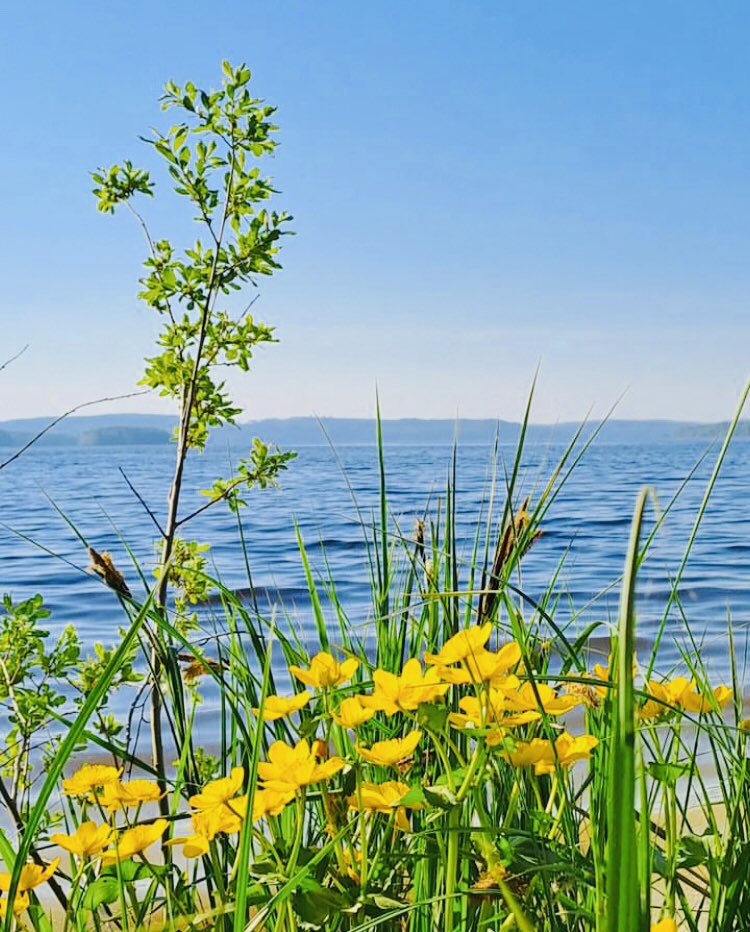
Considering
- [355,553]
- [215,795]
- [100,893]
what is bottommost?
[355,553]

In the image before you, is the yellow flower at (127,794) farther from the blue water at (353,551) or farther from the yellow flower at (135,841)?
the blue water at (353,551)

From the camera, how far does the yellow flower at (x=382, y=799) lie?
95cm

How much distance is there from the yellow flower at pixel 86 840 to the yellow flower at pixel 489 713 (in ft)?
1.17

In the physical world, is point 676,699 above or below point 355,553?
above

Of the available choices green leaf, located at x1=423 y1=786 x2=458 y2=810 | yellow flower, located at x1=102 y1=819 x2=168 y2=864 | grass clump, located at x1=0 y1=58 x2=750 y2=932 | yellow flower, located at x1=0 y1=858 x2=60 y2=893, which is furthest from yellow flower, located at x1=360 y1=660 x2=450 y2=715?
yellow flower, located at x1=0 y1=858 x2=60 y2=893

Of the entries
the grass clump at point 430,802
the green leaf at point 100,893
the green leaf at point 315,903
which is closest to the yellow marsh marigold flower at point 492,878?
the grass clump at point 430,802

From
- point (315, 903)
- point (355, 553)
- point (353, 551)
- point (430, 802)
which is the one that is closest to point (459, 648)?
point (430, 802)

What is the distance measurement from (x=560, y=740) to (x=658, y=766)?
0.10 m

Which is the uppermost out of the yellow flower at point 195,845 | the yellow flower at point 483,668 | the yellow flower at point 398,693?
the yellow flower at point 483,668

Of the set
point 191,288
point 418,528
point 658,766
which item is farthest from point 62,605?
point 658,766

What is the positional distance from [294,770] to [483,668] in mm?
211

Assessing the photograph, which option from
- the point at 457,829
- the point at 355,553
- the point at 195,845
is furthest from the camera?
the point at 355,553

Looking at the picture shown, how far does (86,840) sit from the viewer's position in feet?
3.11

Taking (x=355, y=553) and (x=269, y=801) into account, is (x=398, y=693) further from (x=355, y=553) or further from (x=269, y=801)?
(x=355, y=553)
